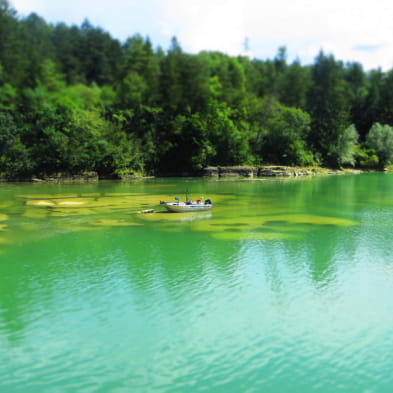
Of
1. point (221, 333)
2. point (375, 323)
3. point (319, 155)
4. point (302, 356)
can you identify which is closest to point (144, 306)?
point (221, 333)

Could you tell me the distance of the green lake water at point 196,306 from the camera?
11.1 meters

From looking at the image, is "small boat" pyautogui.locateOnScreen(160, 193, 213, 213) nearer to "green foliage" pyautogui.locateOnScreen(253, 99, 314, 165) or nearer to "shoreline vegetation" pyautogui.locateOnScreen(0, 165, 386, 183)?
"shoreline vegetation" pyautogui.locateOnScreen(0, 165, 386, 183)

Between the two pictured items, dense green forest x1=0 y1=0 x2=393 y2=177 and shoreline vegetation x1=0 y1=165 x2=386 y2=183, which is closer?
shoreline vegetation x1=0 y1=165 x2=386 y2=183

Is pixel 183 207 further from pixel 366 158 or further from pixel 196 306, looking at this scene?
pixel 366 158

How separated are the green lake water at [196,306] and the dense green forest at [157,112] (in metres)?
42.4

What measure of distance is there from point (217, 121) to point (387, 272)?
64323 mm

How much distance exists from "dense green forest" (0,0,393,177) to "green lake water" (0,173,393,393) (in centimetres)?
4241

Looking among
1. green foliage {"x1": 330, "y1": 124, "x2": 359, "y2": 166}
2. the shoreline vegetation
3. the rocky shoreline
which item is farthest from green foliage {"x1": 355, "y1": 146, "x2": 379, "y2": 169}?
the rocky shoreline

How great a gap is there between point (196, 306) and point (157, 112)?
225ft

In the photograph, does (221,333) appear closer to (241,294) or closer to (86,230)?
(241,294)

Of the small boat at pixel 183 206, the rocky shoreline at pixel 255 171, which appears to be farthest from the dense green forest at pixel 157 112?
the small boat at pixel 183 206

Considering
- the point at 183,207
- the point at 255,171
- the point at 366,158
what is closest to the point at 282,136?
the point at 255,171

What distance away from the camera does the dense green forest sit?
234ft

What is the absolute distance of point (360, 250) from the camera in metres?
23.0
